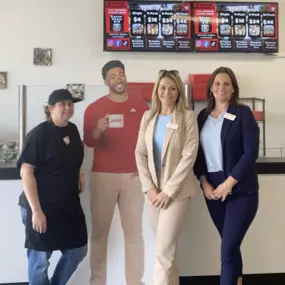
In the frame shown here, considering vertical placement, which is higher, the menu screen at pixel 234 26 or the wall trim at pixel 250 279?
the menu screen at pixel 234 26

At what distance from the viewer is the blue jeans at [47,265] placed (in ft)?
8.13

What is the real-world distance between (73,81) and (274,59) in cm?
194

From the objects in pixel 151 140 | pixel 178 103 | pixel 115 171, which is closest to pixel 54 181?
pixel 115 171

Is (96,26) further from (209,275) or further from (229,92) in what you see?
(209,275)

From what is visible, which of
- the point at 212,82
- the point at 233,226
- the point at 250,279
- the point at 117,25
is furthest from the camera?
the point at 117,25

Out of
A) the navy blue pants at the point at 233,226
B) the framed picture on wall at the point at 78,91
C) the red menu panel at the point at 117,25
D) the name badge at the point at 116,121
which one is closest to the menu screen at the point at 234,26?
the red menu panel at the point at 117,25

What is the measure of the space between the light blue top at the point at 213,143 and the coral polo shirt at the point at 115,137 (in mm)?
481

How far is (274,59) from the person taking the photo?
167 inches

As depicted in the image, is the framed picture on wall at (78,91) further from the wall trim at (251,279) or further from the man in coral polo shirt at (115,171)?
the wall trim at (251,279)

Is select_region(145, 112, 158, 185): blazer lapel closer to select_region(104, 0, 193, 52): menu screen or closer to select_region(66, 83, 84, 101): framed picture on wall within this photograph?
select_region(66, 83, 84, 101): framed picture on wall

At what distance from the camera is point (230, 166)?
239 centimetres

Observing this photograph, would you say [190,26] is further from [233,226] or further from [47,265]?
[47,265]

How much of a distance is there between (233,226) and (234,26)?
2.31 meters

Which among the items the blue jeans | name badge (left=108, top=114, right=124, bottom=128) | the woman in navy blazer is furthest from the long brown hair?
the blue jeans
